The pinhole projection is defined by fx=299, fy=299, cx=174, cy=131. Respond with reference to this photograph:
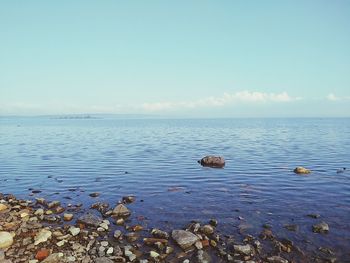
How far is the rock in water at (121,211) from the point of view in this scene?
17408 millimetres

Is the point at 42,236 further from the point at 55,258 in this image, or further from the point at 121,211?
the point at 121,211

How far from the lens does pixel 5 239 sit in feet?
42.6

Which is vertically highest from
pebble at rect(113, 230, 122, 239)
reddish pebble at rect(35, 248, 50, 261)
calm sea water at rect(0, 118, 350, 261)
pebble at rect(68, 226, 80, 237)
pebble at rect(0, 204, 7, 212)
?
pebble at rect(0, 204, 7, 212)

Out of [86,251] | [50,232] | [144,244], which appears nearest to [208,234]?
[144,244]

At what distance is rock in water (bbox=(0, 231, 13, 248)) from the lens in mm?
12812

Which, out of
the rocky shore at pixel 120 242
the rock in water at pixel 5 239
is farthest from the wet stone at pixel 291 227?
the rock in water at pixel 5 239

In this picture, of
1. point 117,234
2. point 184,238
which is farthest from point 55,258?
point 184,238

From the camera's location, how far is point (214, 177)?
2742 centimetres

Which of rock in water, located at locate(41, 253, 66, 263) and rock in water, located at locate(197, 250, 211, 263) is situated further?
rock in water, located at locate(197, 250, 211, 263)

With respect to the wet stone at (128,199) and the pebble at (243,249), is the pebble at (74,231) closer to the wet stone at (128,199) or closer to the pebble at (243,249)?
the wet stone at (128,199)

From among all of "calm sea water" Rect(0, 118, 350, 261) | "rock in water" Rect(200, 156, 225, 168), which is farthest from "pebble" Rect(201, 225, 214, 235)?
"rock in water" Rect(200, 156, 225, 168)

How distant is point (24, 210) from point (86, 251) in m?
6.91

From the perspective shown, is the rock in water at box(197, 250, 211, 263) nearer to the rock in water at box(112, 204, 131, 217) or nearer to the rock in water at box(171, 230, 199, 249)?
the rock in water at box(171, 230, 199, 249)

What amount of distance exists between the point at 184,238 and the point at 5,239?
25.7 ft
